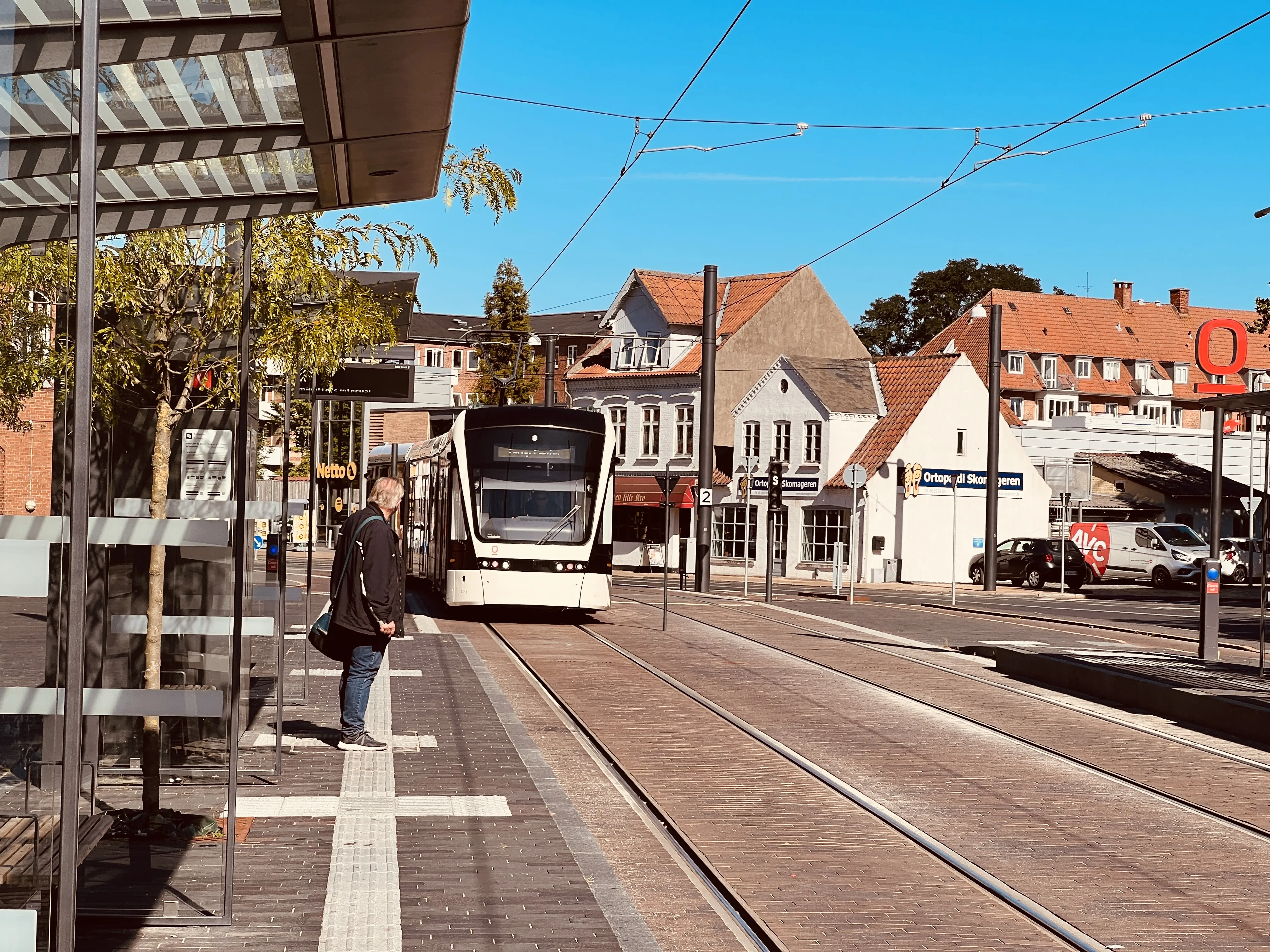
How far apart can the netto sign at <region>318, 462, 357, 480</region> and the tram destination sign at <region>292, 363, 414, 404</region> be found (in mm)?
37441

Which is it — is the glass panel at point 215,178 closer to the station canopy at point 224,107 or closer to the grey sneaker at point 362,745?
the station canopy at point 224,107

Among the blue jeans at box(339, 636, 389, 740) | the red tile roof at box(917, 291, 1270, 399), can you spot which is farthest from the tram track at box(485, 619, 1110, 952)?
the red tile roof at box(917, 291, 1270, 399)

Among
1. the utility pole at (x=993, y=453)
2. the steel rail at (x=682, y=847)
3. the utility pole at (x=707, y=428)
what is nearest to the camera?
the steel rail at (x=682, y=847)

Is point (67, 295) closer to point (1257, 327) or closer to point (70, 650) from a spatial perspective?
point (70, 650)

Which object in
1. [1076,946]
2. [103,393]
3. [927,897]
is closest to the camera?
[1076,946]

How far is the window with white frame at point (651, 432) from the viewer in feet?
202

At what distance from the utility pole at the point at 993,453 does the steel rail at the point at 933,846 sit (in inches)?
1274

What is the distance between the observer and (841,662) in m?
19.5

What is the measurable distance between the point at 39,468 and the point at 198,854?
4.17 metres

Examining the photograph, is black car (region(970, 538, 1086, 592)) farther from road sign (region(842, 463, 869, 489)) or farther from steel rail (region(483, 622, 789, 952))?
steel rail (region(483, 622, 789, 952))

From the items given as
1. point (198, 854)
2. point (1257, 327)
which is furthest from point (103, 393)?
point (1257, 327)

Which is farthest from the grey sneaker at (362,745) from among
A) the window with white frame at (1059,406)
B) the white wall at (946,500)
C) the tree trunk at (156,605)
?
the window with white frame at (1059,406)

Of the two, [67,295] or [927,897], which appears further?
[927,897]

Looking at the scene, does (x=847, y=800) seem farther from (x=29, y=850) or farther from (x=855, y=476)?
(x=855, y=476)
